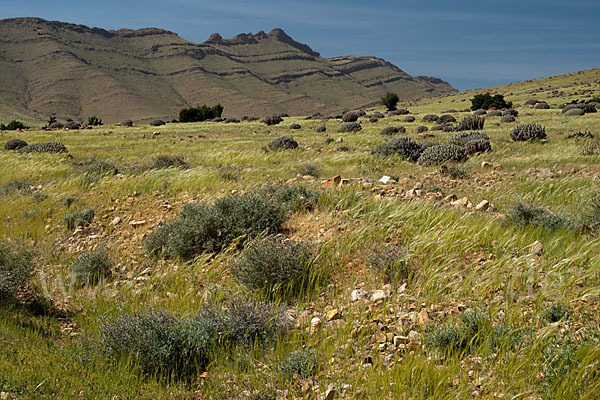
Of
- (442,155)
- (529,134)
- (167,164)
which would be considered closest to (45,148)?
(167,164)

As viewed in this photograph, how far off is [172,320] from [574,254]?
413 centimetres

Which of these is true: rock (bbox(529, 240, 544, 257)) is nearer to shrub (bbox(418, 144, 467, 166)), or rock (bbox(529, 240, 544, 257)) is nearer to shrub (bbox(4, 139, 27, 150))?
shrub (bbox(418, 144, 467, 166))

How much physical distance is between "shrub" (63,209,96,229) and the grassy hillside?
0.13 meters

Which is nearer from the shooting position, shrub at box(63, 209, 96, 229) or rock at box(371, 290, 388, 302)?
rock at box(371, 290, 388, 302)

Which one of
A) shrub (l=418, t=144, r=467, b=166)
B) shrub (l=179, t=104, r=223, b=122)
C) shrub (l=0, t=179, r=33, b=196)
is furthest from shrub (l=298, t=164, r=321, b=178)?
shrub (l=179, t=104, r=223, b=122)

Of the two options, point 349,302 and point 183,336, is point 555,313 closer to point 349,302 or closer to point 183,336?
point 349,302

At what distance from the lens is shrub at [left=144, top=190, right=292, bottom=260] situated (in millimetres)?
5551

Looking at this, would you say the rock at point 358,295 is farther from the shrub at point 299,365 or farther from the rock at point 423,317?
the shrub at point 299,365

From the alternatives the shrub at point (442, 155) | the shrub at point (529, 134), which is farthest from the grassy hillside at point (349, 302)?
the shrub at point (529, 134)

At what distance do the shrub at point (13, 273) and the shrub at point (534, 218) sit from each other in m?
6.15

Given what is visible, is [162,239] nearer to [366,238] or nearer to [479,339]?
[366,238]

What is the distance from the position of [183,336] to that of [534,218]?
4.34 meters

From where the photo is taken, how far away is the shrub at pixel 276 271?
4.25 m

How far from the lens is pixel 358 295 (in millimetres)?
3900
